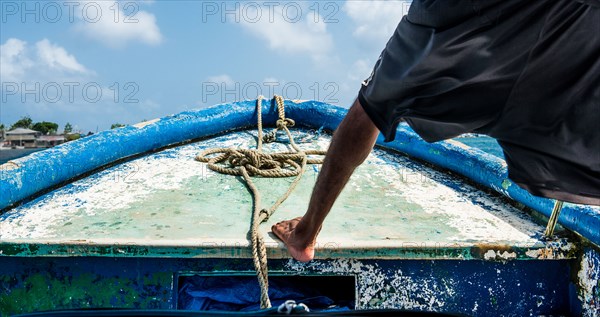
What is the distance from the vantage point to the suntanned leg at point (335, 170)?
1.26 m

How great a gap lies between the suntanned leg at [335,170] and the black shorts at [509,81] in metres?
0.06

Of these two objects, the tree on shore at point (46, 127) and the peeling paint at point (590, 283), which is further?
the tree on shore at point (46, 127)

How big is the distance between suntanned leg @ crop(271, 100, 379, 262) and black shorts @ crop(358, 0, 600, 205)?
63 millimetres

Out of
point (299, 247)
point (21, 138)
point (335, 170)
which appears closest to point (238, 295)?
point (299, 247)

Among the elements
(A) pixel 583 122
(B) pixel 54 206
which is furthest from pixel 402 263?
(B) pixel 54 206

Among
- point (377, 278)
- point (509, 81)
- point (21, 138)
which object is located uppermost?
point (509, 81)

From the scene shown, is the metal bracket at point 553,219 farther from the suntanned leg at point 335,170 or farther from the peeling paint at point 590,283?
the suntanned leg at point 335,170

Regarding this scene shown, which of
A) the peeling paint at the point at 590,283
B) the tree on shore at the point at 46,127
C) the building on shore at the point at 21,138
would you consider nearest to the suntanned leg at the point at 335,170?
the peeling paint at the point at 590,283

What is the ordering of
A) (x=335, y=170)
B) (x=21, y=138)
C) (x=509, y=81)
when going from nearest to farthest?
(x=509, y=81) → (x=335, y=170) → (x=21, y=138)

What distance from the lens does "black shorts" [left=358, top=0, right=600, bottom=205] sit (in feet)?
3.40

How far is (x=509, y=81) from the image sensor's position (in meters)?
1.07

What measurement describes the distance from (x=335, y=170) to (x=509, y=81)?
473mm

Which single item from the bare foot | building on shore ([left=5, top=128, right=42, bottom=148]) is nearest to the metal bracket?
the bare foot

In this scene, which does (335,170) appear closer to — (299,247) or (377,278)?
(299,247)
